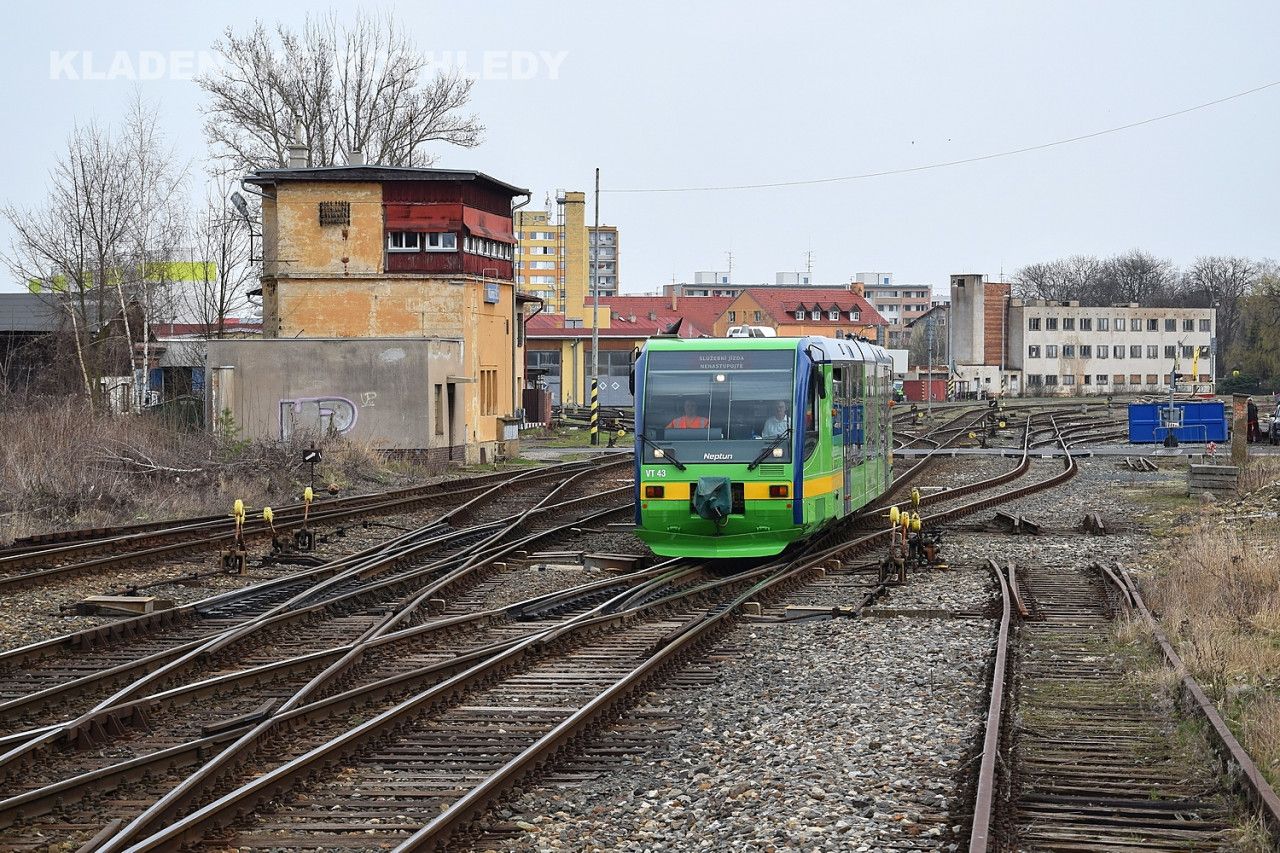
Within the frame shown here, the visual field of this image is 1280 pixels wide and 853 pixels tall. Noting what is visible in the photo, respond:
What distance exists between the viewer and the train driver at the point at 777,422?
1670 cm

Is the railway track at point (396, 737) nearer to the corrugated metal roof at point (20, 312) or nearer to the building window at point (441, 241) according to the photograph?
the building window at point (441, 241)

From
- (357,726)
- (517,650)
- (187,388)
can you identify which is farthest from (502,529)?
(187,388)

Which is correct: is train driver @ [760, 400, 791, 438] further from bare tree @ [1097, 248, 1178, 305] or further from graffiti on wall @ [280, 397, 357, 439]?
bare tree @ [1097, 248, 1178, 305]

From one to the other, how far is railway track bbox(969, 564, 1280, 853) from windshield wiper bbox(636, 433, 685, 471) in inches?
199

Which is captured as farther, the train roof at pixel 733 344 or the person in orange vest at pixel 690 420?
the train roof at pixel 733 344

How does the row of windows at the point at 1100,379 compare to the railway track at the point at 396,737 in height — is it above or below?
above

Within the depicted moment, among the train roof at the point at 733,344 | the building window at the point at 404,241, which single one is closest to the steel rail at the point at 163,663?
the train roof at the point at 733,344

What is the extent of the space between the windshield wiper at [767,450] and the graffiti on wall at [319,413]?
18.1 metres

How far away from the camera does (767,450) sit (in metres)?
16.6

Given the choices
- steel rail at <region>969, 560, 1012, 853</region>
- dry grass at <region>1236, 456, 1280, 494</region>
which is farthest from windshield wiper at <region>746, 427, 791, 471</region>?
dry grass at <region>1236, 456, 1280, 494</region>

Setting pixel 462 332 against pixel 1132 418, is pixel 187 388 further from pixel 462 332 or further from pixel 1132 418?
pixel 1132 418

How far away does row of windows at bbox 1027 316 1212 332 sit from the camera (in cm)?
10562

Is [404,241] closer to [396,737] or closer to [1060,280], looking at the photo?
[396,737]

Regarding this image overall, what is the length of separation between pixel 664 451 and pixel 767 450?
120 cm
